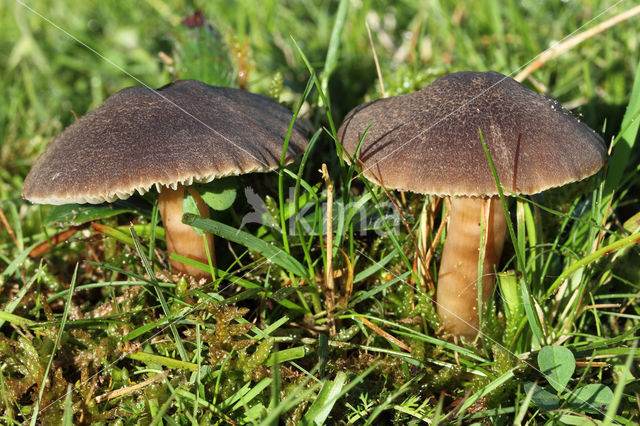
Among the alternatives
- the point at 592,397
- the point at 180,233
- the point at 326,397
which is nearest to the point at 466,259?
the point at 592,397

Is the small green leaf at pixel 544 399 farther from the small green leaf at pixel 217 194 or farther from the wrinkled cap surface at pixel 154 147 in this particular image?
the small green leaf at pixel 217 194

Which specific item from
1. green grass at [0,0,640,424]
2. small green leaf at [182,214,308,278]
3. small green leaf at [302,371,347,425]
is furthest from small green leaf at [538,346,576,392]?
small green leaf at [182,214,308,278]

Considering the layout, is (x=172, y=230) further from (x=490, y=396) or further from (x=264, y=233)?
→ (x=490, y=396)

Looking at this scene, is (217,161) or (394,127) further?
(394,127)

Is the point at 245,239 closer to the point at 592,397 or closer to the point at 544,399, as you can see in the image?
the point at 544,399

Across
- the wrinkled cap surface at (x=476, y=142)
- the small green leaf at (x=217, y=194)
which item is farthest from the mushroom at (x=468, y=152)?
the small green leaf at (x=217, y=194)

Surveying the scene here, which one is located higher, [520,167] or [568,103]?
[520,167]

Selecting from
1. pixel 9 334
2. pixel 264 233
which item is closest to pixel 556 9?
pixel 264 233

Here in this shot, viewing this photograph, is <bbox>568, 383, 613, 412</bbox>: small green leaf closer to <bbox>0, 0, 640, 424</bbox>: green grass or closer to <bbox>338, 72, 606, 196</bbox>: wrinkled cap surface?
<bbox>0, 0, 640, 424</bbox>: green grass
